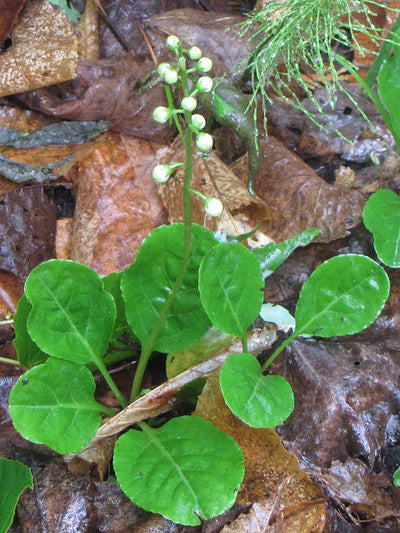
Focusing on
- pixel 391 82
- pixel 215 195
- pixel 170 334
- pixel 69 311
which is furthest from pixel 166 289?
pixel 391 82

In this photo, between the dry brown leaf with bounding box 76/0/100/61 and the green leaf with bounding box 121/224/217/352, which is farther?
the dry brown leaf with bounding box 76/0/100/61

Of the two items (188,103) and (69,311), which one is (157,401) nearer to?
(69,311)

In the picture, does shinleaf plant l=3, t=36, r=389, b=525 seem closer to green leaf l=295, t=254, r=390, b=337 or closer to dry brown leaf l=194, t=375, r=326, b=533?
green leaf l=295, t=254, r=390, b=337

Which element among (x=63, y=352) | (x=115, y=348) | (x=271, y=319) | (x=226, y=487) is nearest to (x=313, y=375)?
(x=271, y=319)

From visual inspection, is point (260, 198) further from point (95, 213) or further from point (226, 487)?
point (226, 487)

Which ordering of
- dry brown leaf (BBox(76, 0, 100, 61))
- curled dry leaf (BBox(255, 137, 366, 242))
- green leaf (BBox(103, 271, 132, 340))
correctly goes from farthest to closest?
dry brown leaf (BBox(76, 0, 100, 61))
curled dry leaf (BBox(255, 137, 366, 242))
green leaf (BBox(103, 271, 132, 340))

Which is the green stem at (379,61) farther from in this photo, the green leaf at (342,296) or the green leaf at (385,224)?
the green leaf at (342,296)

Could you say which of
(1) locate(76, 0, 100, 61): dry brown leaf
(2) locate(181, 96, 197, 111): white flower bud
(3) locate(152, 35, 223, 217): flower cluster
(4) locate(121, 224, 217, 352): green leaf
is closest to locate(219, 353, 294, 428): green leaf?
(4) locate(121, 224, 217, 352): green leaf
